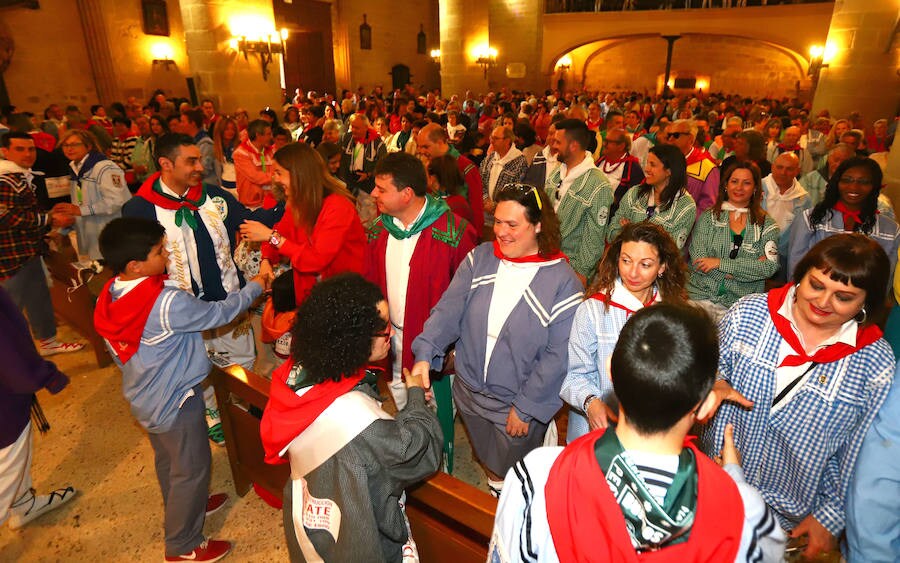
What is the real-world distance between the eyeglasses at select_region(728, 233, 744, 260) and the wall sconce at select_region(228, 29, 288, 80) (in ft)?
30.3

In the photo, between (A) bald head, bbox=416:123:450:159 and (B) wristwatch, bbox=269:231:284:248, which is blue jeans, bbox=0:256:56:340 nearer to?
(B) wristwatch, bbox=269:231:284:248

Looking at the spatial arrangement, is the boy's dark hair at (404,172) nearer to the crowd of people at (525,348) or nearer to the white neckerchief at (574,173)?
the crowd of people at (525,348)

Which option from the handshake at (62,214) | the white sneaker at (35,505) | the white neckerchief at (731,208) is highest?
the white neckerchief at (731,208)

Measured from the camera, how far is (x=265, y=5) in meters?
9.56

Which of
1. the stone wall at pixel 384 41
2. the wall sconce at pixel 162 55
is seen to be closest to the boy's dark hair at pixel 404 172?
the wall sconce at pixel 162 55

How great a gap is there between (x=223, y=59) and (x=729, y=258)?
9350 millimetres

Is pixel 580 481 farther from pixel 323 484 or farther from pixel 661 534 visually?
pixel 323 484

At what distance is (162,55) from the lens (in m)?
14.5

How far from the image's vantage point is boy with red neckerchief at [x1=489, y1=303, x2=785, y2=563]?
40.3 inches

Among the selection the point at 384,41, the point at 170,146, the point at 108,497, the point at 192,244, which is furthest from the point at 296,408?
the point at 384,41

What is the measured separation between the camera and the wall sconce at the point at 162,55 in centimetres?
1428

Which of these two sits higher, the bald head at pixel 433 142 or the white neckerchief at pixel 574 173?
the bald head at pixel 433 142

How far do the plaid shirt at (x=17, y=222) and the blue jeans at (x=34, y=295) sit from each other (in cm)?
35

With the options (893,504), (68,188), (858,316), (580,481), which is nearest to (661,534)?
(580,481)
